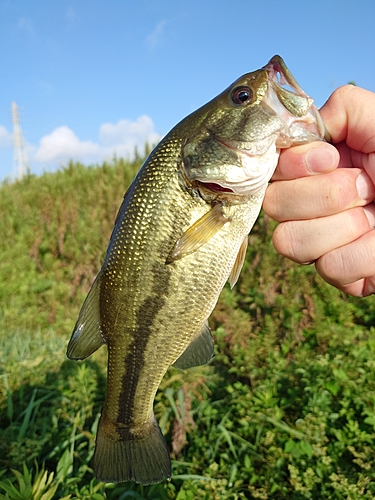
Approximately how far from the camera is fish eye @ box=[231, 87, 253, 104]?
1.74m

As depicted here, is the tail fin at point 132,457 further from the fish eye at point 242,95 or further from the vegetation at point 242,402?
the fish eye at point 242,95

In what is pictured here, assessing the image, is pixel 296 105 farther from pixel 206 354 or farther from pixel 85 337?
pixel 85 337

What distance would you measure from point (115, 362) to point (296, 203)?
1083 mm

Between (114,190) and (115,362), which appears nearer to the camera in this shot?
(115,362)

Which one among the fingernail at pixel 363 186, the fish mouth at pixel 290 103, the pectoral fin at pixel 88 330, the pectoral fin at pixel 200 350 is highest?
the fish mouth at pixel 290 103

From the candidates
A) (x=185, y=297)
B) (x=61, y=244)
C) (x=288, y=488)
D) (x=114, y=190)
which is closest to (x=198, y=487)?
(x=288, y=488)

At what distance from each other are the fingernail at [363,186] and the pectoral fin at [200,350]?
952 millimetres

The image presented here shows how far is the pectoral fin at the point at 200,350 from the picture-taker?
1843 mm

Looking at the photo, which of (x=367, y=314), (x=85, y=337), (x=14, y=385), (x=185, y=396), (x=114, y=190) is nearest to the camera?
(x=85, y=337)

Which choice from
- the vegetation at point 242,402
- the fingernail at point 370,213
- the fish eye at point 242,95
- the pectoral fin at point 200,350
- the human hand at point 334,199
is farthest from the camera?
the vegetation at point 242,402

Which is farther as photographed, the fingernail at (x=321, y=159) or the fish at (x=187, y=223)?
the fingernail at (x=321, y=159)

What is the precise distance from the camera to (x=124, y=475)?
6.00ft

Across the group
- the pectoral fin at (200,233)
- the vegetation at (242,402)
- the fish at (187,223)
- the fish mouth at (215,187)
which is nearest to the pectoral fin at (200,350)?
the fish at (187,223)

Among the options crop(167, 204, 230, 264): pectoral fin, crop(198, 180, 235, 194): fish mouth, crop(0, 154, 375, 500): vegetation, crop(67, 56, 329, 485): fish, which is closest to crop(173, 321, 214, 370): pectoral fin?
crop(67, 56, 329, 485): fish
